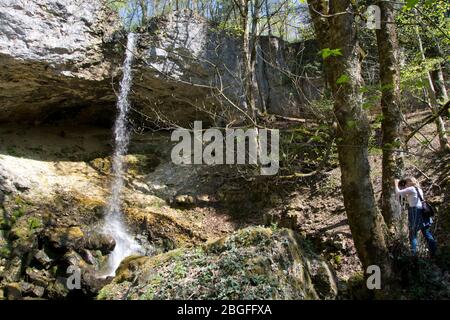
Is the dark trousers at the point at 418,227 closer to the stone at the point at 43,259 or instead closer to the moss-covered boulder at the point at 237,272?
the moss-covered boulder at the point at 237,272

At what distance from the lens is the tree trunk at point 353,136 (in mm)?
4230

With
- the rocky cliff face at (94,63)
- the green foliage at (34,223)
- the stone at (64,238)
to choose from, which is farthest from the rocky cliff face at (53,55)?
the stone at (64,238)

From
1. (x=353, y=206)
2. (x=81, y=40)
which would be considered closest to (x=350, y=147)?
(x=353, y=206)

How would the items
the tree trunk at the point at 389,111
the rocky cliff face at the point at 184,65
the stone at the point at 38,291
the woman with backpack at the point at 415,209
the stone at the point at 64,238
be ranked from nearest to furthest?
1. the tree trunk at the point at 389,111
2. the woman with backpack at the point at 415,209
3. the stone at the point at 38,291
4. the stone at the point at 64,238
5. the rocky cliff face at the point at 184,65

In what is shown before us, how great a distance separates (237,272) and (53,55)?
8.04 m

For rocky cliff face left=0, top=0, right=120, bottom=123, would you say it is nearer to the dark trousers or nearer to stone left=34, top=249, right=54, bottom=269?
stone left=34, top=249, right=54, bottom=269

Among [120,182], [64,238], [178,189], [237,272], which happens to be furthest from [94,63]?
[237,272]

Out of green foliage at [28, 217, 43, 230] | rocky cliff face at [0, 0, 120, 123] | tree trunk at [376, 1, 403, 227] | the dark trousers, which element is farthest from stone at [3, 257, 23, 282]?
the dark trousers

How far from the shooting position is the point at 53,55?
32.8ft

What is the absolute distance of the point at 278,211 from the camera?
32.8 feet

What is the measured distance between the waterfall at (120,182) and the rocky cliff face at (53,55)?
0.45 metres

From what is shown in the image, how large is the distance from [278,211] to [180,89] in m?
A: 4.76

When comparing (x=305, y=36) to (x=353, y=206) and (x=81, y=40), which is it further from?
(x=353, y=206)
